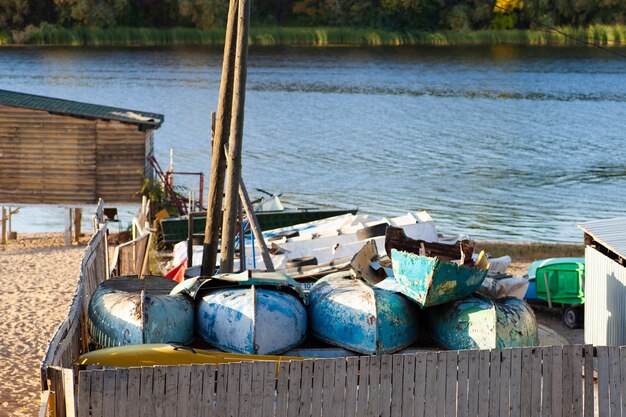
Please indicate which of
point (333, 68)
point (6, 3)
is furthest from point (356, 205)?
point (6, 3)

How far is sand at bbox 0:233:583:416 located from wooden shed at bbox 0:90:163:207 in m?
1.57

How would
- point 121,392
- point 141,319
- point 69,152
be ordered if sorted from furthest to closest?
point 69,152
point 141,319
point 121,392

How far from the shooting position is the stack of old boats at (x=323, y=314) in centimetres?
1298

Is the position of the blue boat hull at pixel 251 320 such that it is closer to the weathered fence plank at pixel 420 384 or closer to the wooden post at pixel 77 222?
the weathered fence plank at pixel 420 384

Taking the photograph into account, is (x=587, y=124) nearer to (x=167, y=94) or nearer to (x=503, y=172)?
(x=503, y=172)

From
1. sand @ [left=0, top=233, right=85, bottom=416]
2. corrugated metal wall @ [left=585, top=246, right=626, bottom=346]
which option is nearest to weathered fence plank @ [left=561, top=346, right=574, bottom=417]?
corrugated metal wall @ [left=585, top=246, right=626, bottom=346]

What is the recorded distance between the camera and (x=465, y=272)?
539 inches

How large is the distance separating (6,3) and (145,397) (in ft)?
283

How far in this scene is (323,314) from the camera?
44.2ft

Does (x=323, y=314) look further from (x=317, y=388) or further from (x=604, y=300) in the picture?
(x=604, y=300)

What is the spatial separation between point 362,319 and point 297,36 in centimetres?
8396

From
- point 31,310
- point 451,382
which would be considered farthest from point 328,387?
point 31,310

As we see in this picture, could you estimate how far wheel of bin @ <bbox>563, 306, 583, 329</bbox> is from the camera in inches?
781

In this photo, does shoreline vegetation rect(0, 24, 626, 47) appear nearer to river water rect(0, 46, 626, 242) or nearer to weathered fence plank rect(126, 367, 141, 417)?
river water rect(0, 46, 626, 242)
